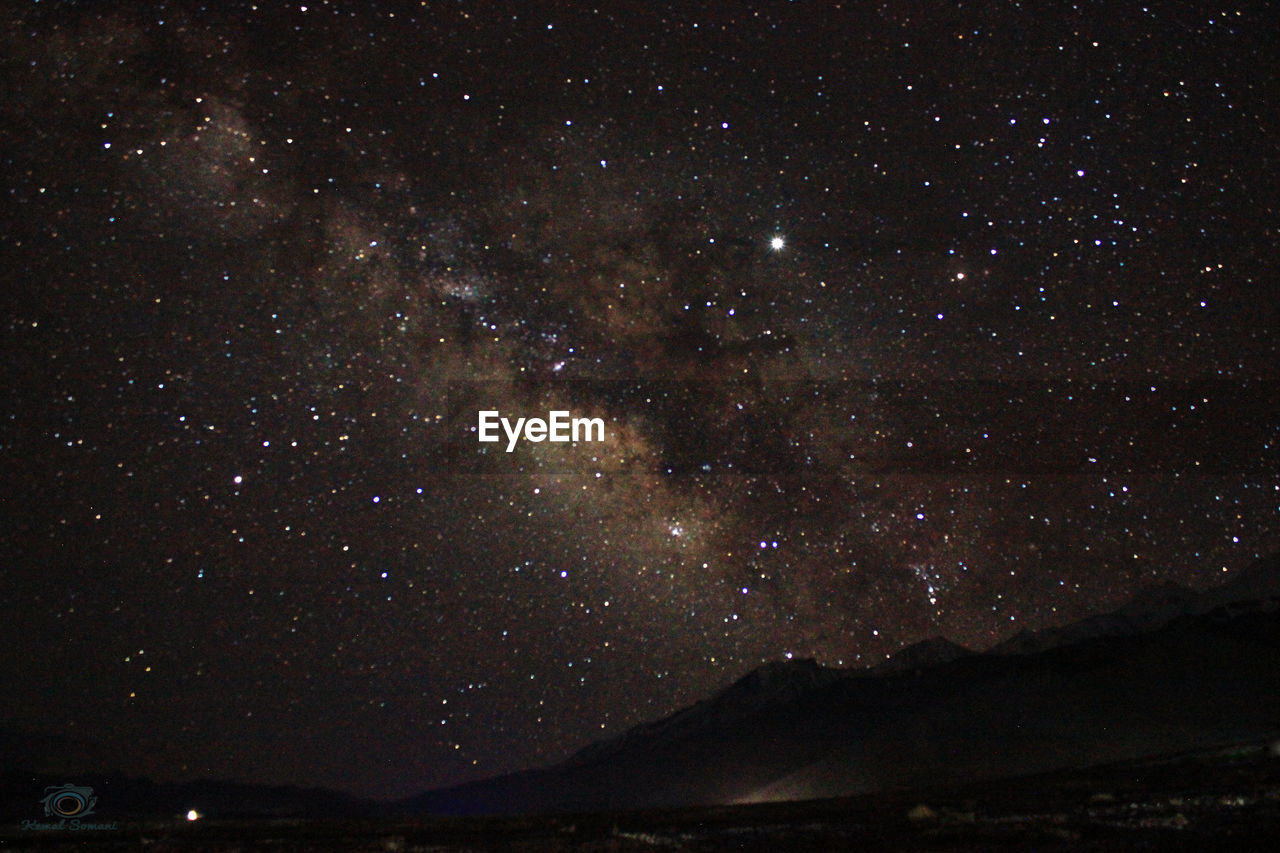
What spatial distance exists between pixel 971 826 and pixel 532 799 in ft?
596

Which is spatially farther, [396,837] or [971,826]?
[396,837]

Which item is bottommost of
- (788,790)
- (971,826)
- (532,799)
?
(532,799)

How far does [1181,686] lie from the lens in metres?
100

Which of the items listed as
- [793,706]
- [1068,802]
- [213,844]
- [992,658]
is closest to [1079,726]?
[992,658]

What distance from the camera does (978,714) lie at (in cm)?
11131

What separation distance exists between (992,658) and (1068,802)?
148 metres

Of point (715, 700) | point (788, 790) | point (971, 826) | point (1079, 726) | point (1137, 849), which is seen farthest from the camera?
point (715, 700)

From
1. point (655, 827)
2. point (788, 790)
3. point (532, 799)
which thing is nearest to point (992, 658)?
point (788, 790)

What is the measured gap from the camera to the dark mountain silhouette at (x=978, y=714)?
86812 mm

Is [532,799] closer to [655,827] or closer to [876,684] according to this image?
[876,684]

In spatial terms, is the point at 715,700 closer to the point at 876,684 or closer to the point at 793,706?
the point at 793,706

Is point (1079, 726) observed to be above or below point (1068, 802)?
below

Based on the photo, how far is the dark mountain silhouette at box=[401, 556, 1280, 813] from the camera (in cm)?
8681

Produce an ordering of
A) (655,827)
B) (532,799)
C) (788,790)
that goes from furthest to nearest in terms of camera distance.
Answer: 1. (532,799)
2. (788,790)
3. (655,827)
